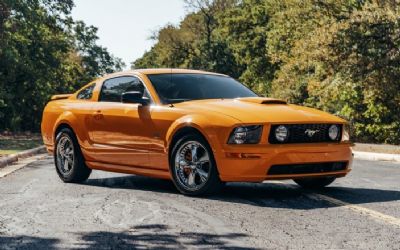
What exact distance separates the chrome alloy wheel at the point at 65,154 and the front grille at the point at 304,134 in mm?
3594

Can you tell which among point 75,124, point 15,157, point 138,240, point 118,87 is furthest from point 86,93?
point 15,157

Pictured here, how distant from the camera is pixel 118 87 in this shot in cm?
917

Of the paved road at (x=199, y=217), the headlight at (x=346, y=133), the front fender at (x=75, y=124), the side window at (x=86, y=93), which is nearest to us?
the paved road at (x=199, y=217)

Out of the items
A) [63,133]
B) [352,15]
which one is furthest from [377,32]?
[63,133]

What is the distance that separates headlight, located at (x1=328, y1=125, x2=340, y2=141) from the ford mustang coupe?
0.02m

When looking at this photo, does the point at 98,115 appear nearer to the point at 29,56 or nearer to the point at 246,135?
the point at 246,135

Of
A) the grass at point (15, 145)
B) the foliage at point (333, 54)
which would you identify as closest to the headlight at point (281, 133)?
the grass at point (15, 145)

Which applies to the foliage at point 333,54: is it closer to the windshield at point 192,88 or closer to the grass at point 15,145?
the grass at point 15,145

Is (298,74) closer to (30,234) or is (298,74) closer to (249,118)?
(249,118)

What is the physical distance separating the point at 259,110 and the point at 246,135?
0.44m

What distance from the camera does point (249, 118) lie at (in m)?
7.16

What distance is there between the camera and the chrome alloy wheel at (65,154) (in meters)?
9.64

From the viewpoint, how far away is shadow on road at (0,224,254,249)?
4.97 metres

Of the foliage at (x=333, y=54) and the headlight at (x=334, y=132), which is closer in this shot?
the headlight at (x=334, y=132)
